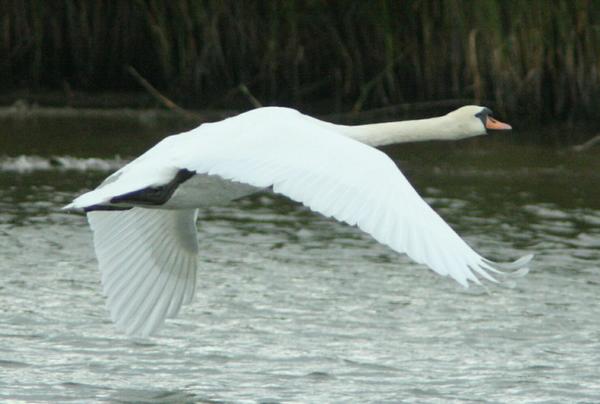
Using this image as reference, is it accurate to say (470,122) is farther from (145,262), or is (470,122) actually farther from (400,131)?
(145,262)

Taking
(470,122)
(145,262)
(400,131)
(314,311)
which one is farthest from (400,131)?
(314,311)

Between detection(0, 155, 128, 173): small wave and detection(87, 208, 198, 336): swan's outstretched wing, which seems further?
detection(0, 155, 128, 173): small wave

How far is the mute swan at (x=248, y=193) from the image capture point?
6.04m

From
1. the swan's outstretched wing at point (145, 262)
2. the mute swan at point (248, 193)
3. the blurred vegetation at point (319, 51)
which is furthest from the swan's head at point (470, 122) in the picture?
the blurred vegetation at point (319, 51)

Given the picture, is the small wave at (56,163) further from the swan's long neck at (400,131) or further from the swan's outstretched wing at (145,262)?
the swan's long neck at (400,131)

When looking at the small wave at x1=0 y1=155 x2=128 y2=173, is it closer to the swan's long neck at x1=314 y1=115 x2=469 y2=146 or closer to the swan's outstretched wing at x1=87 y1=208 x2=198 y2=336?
the swan's outstretched wing at x1=87 y1=208 x2=198 y2=336

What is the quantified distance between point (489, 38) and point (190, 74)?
4.13 m

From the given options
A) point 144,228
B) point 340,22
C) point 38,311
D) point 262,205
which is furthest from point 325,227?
point 340,22

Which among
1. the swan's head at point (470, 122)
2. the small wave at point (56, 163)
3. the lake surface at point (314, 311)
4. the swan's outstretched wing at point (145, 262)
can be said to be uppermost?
the swan's head at point (470, 122)

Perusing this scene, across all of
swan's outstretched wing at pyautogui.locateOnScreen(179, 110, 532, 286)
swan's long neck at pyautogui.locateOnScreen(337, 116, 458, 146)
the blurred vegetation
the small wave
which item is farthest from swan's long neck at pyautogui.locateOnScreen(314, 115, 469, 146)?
the blurred vegetation

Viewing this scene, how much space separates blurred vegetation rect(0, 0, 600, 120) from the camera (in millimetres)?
17719

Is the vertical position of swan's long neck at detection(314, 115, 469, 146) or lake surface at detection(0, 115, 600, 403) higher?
swan's long neck at detection(314, 115, 469, 146)

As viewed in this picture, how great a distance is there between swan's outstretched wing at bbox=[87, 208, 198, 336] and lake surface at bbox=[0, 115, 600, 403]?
12.6 inches

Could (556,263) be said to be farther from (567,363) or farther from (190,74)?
(190,74)
